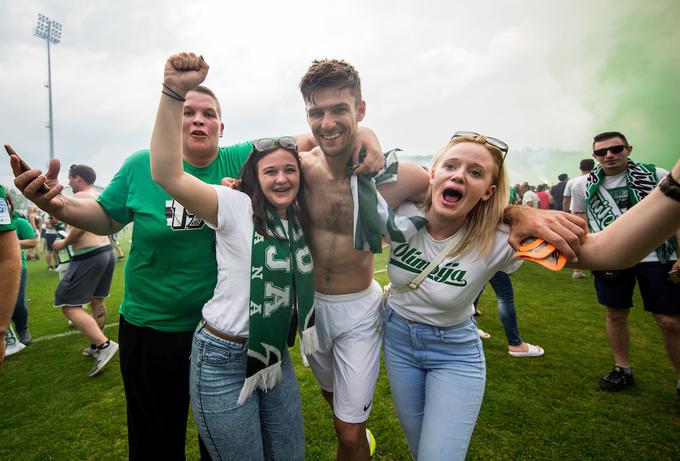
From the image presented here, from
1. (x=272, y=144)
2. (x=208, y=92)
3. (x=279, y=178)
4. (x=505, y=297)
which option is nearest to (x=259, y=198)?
(x=279, y=178)

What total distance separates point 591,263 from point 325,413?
292 centimetres

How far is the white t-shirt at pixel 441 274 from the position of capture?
77.4 inches

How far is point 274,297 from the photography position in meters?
1.79

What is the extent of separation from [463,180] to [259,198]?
1.19m

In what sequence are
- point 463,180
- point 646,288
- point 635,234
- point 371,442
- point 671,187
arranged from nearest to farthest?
point 671,187 → point 635,234 → point 463,180 → point 371,442 → point 646,288

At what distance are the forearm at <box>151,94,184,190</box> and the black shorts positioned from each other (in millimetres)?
4327

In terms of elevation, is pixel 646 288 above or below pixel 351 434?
above

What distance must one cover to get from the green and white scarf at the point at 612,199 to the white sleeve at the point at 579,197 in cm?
27

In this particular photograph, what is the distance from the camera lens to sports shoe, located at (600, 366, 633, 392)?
3.78 m

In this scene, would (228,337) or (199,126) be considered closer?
(228,337)

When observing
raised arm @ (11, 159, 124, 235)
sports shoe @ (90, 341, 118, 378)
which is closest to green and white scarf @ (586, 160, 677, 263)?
raised arm @ (11, 159, 124, 235)

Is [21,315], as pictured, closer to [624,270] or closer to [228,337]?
[228,337]

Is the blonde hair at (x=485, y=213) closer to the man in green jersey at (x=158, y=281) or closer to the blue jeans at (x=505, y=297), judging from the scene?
the man in green jersey at (x=158, y=281)

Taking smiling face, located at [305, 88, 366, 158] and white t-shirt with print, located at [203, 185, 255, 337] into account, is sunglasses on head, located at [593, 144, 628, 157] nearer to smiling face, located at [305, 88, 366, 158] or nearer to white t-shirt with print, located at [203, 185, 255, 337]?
smiling face, located at [305, 88, 366, 158]
